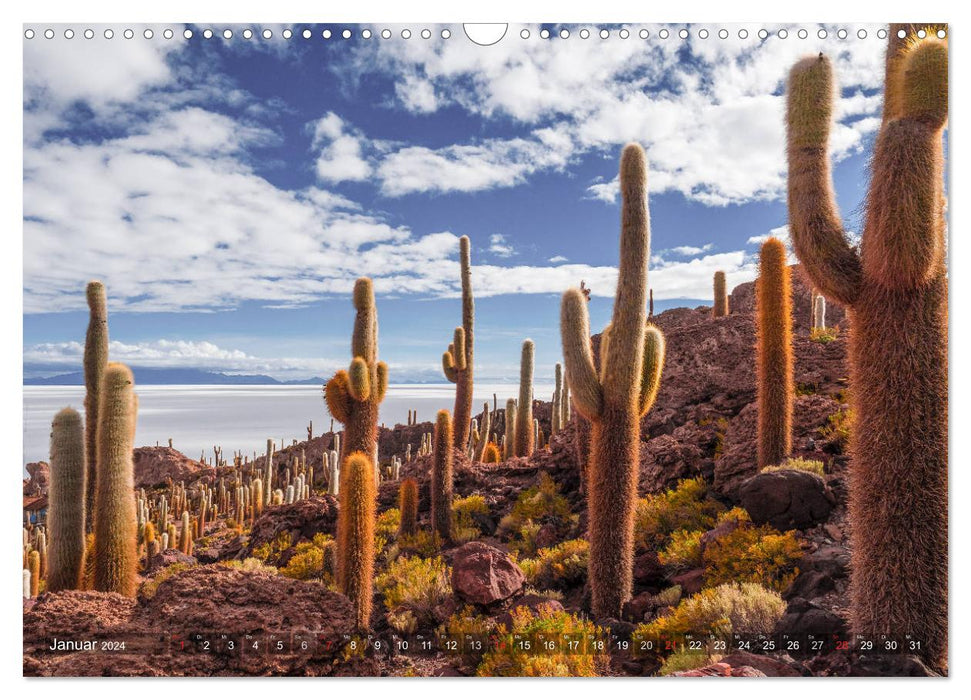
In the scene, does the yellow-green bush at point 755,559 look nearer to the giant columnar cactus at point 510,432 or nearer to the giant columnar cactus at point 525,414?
the giant columnar cactus at point 525,414

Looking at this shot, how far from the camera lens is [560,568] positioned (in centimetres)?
674

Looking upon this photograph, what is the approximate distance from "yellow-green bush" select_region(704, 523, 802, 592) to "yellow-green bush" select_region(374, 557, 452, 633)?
2.47 meters

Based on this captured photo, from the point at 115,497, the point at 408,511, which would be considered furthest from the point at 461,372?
the point at 115,497

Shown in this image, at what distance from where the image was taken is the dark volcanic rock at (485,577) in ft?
18.8

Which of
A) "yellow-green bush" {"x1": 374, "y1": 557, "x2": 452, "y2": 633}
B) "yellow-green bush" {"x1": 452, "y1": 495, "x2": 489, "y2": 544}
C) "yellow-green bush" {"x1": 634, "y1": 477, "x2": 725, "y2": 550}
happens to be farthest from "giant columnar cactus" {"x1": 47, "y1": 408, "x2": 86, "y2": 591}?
"yellow-green bush" {"x1": 634, "y1": 477, "x2": 725, "y2": 550}

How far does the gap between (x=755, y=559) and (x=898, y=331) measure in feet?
8.96

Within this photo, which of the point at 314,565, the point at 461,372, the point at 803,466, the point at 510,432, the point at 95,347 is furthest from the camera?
the point at 510,432

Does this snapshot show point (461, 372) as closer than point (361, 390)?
No

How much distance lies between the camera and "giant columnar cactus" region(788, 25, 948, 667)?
3910 millimetres

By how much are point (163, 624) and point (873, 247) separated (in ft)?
17.2

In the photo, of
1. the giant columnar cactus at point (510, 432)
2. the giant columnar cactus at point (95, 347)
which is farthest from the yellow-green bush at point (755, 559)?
the giant columnar cactus at point (510, 432)

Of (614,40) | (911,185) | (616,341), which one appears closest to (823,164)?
(911,185)

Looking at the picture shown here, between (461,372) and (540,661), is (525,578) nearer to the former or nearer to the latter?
(540,661)

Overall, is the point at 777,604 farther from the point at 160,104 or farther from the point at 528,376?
the point at 528,376
